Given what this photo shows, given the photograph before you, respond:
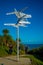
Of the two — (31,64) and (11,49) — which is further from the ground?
(11,49)

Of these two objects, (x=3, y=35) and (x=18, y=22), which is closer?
(x=18, y=22)

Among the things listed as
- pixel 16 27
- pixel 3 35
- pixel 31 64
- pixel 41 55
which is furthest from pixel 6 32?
pixel 31 64

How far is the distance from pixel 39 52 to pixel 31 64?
602 cm

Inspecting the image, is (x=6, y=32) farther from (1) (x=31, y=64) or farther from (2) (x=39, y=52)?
(1) (x=31, y=64)

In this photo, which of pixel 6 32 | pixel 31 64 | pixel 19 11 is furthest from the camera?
pixel 6 32

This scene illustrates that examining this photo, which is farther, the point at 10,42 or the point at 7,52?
the point at 10,42

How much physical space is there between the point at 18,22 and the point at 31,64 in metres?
2.38

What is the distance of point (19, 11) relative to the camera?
12680 mm

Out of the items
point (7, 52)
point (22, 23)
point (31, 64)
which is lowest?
point (31, 64)

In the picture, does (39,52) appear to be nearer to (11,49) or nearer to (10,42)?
(11,49)

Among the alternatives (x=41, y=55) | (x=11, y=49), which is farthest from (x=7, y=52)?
(x=41, y=55)

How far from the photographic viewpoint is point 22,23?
12945mm

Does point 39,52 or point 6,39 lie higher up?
point 6,39

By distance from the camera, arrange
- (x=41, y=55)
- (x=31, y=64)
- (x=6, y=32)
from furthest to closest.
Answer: (x=6, y=32) → (x=41, y=55) → (x=31, y=64)
